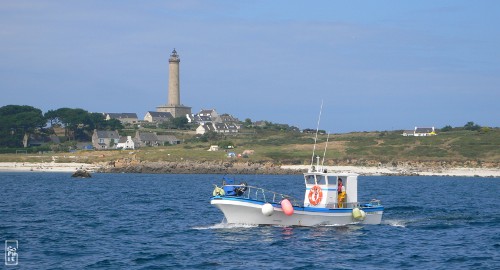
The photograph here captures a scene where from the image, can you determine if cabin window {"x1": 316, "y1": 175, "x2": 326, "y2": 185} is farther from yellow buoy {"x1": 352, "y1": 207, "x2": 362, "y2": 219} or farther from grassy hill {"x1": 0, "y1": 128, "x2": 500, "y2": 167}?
grassy hill {"x1": 0, "y1": 128, "x2": 500, "y2": 167}

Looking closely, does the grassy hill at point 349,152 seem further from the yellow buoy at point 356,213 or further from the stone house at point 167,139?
the yellow buoy at point 356,213

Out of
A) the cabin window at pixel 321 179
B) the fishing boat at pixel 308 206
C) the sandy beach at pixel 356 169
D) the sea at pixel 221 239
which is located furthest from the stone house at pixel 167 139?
the cabin window at pixel 321 179

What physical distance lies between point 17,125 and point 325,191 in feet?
435

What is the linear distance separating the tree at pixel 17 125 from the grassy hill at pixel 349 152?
19849 mm

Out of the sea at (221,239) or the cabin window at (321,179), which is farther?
the cabin window at (321,179)

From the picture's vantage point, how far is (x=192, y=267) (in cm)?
3047

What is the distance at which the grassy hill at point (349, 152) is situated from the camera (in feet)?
433

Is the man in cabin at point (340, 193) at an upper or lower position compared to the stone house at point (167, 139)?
lower

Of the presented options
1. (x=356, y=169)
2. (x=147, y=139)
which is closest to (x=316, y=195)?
(x=356, y=169)

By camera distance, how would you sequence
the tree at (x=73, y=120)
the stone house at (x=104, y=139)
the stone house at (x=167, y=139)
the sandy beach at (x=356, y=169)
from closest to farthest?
the sandy beach at (x=356, y=169)
the stone house at (x=167, y=139)
the stone house at (x=104, y=139)
the tree at (x=73, y=120)

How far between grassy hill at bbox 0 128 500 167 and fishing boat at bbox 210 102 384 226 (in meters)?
84.9

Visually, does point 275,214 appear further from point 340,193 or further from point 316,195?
point 340,193

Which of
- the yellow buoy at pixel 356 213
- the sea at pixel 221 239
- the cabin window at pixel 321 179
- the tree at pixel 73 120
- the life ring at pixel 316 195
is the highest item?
the tree at pixel 73 120

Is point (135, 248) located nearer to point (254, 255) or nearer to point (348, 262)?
point (254, 255)
